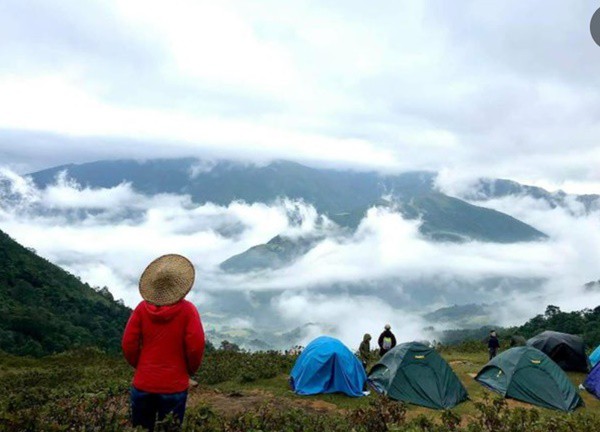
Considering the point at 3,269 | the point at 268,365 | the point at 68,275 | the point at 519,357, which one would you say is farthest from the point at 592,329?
the point at 68,275

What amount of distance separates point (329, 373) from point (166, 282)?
412 inches

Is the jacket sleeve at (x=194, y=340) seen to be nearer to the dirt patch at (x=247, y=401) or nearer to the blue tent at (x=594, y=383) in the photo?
the dirt patch at (x=247, y=401)

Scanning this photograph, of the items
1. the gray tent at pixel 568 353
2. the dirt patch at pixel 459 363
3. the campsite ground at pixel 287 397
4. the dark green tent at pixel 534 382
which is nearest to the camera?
the campsite ground at pixel 287 397

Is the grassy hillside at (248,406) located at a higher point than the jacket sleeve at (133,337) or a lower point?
lower

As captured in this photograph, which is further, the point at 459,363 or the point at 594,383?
the point at 459,363

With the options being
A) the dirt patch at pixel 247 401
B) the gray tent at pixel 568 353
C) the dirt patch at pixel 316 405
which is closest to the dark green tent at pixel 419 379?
the dirt patch at pixel 316 405

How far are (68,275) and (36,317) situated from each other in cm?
3256

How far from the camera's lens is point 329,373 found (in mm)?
15242

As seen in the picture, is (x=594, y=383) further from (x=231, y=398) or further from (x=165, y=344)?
(x=165, y=344)

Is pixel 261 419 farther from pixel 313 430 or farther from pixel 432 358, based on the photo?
pixel 432 358

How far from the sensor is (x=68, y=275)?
80.6 metres

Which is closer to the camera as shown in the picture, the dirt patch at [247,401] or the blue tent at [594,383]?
the dirt patch at [247,401]

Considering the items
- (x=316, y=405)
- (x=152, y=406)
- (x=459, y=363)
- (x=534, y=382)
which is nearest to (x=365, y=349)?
(x=459, y=363)

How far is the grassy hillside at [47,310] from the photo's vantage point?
4415 centimetres
